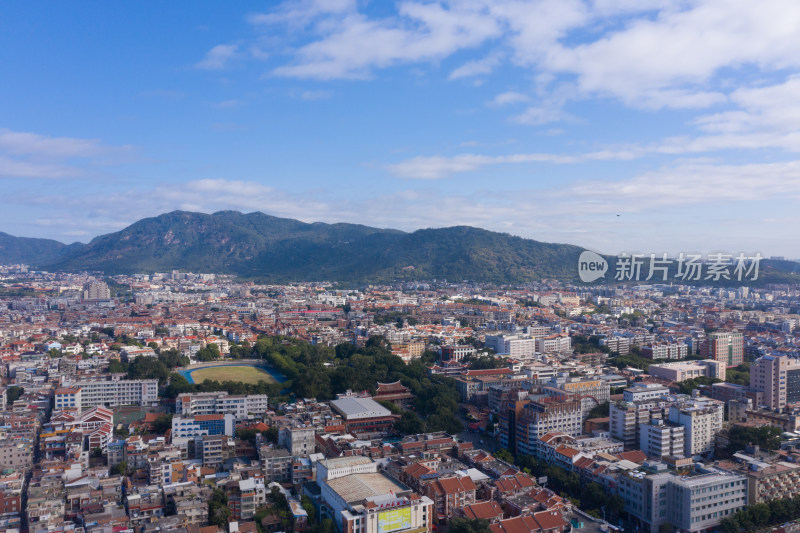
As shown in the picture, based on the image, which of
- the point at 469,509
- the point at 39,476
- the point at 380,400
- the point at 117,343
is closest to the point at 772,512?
the point at 469,509

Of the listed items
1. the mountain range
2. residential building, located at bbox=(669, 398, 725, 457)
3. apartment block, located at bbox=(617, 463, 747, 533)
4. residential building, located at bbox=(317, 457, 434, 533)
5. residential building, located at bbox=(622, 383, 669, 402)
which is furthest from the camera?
the mountain range

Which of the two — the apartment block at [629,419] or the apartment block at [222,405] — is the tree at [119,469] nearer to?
the apartment block at [222,405]

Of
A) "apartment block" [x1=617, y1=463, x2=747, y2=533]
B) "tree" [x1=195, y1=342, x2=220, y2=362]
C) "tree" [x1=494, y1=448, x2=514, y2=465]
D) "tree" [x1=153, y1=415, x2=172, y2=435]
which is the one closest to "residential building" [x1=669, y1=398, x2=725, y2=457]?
"apartment block" [x1=617, y1=463, x2=747, y2=533]

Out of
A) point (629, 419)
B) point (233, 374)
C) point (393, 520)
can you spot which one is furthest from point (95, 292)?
point (393, 520)

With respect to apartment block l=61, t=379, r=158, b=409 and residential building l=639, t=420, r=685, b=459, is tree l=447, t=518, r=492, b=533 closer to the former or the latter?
residential building l=639, t=420, r=685, b=459

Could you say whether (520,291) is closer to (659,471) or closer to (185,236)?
(659,471)

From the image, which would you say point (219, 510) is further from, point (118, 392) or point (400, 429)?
point (118, 392)

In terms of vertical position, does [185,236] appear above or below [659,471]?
above
